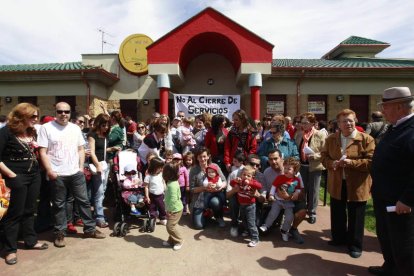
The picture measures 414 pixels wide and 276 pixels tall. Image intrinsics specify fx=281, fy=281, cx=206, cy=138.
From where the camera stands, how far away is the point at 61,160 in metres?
4.21

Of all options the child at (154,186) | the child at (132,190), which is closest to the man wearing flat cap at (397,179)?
the child at (154,186)

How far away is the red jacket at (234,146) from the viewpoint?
5.37 metres

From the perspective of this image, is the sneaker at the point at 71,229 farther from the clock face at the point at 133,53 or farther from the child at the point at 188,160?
the clock face at the point at 133,53

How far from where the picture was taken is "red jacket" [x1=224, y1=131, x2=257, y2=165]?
17.6 feet

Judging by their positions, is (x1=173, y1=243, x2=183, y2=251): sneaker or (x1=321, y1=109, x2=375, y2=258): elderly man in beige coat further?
(x1=173, y1=243, x2=183, y2=251): sneaker

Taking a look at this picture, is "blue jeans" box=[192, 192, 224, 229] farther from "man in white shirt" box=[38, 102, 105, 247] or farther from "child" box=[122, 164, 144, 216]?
"man in white shirt" box=[38, 102, 105, 247]

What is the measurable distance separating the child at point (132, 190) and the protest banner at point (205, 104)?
205 inches

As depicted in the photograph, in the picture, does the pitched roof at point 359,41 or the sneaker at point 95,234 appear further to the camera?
the pitched roof at point 359,41

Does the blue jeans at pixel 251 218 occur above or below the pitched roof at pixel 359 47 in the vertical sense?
below

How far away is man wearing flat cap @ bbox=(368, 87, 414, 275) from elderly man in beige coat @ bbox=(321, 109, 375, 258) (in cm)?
74

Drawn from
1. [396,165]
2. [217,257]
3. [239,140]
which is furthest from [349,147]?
[217,257]

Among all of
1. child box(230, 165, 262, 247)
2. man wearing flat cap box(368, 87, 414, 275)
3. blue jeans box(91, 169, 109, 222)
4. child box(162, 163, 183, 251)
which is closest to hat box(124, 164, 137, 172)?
blue jeans box(91, 169, 109, 222)

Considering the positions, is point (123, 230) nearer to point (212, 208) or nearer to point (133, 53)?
point (212, 208)

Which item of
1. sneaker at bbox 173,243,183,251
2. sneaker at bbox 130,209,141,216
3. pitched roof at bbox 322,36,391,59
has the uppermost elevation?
pitched roof at bbox 322,36,391,59
